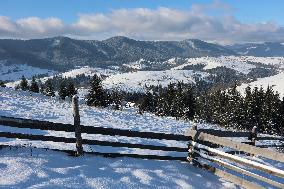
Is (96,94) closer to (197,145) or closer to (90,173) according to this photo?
(197,145)

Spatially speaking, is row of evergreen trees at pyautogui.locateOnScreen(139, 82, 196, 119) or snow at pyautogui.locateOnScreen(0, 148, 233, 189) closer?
snow at pyautogui.locateOnScreen(0, 148, 233, 189)

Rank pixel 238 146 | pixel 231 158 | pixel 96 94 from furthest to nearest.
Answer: pixel 96 94, pixel 231 158, pixel 238 146

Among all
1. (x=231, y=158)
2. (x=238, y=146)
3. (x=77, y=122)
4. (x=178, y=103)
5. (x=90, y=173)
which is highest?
(x=77, y=122)

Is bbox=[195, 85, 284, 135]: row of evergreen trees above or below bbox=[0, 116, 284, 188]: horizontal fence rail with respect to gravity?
below

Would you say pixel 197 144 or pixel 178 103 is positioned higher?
pixel 197 144

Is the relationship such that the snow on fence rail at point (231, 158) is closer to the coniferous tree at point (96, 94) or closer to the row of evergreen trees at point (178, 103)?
the coniferous tree at point (96, 94)

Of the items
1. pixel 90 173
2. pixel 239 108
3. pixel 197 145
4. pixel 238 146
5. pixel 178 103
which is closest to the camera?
pixel 90 173

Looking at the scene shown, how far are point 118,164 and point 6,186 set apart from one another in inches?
174

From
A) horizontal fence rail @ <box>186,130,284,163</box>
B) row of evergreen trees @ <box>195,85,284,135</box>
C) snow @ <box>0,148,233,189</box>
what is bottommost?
row of evergreen trees @ <box>195,85,284,135</box>

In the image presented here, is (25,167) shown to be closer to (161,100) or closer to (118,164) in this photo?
(118,164)

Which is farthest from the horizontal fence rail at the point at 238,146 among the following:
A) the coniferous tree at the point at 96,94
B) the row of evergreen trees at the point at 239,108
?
the coniferous tree at the point at 96,94

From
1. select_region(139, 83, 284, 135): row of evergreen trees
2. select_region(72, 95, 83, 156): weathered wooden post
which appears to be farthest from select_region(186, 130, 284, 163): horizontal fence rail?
select_region(139, 83, 284, 135): row of evergreen trees

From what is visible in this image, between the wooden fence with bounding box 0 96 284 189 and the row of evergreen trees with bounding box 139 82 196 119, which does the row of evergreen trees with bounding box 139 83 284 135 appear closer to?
the row of evergreen trees with bounding box 139 82 196 119

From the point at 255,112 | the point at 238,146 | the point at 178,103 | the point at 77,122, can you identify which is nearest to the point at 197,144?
the point at 238,146
